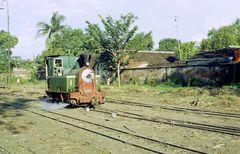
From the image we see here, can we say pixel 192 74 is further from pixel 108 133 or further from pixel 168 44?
pixel 168 44

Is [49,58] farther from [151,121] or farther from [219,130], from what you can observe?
[219,130]

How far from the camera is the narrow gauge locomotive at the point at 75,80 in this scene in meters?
19.1

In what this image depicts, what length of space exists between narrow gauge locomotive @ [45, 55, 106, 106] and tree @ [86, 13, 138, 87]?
15.7 metres

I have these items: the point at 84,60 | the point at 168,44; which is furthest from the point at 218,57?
A: the point at 168,44

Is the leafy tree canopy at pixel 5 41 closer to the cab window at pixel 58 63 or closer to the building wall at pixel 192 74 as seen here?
the building wall at pixel 192 74

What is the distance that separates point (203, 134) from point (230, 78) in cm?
1529

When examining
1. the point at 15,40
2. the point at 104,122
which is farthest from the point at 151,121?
the point at 15,40

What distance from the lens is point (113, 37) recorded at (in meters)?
36.8

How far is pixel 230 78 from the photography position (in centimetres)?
2588

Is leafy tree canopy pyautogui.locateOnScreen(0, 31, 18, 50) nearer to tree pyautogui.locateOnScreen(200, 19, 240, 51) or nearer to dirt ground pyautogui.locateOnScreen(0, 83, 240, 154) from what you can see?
tree pyautogui.locateOnScreen(200, 19, 240, 51)

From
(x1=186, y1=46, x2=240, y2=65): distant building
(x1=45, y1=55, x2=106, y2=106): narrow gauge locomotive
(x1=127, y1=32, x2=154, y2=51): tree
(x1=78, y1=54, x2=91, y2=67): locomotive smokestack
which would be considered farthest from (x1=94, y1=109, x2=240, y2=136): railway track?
(x1=127, y1=32, x2=154, y2=51): tree

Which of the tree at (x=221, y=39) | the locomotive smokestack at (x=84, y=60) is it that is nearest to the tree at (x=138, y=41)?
the locomotive smokestack at (x=84, y=60)

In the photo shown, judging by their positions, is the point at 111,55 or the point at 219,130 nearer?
the point at 219,130

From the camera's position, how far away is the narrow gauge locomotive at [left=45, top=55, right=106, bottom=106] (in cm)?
1911
